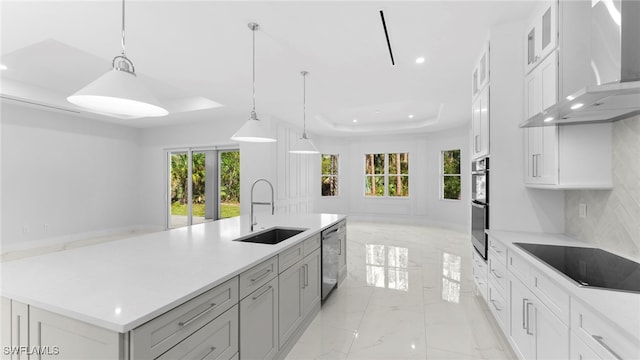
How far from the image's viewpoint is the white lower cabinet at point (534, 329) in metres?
1.39

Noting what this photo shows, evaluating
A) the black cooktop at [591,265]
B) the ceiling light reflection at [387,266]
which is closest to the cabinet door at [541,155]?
the black cooktop at [591,265]

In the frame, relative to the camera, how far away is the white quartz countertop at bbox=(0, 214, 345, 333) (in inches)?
41.1

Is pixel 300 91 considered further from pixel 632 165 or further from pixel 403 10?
pixel 632 165

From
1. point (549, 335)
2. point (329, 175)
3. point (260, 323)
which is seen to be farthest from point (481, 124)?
point (329, 175)

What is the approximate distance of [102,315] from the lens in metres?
0.99

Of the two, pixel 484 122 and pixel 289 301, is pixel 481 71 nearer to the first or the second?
pixel 484 122

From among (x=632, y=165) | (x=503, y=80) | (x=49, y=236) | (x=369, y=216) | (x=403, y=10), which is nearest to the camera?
(x=632, y=165)

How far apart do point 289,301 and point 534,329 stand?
1.61 metres

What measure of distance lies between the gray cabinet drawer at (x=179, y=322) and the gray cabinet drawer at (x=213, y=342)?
27 mm

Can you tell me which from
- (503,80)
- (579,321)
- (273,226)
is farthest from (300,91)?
(579,321)

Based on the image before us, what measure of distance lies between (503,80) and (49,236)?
801 centimetres

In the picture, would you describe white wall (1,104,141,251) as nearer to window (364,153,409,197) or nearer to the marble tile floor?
the marble tile floor

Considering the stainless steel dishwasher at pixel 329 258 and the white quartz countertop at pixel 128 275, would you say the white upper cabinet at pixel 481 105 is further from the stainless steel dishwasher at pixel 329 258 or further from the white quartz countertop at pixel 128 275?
the white quartz countertop at pixel 128 275

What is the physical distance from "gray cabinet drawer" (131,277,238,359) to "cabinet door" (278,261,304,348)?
2.00 feet
